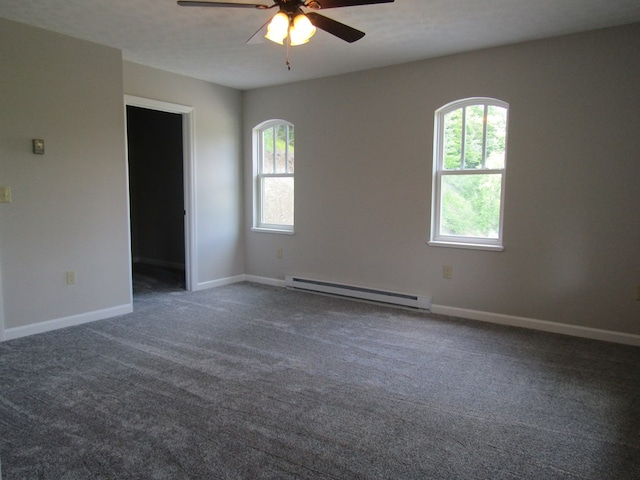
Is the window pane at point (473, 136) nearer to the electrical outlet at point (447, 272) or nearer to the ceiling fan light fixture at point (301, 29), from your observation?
the electrical outlet at point (447, 272)

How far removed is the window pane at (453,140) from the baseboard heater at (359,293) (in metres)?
1.42

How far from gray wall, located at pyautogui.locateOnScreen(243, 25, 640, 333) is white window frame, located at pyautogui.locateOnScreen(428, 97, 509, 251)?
0.07 meters

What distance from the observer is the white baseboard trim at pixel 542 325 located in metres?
3.57

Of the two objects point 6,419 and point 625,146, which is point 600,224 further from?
point 6,419

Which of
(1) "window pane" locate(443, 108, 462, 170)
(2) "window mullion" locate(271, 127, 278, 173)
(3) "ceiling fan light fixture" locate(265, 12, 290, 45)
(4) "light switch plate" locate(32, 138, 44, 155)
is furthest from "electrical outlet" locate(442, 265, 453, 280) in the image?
(4) "light switch plate" locate(32, 138, 44, 155)

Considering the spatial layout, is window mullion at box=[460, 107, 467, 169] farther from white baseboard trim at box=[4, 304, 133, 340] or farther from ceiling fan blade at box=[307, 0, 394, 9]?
white baseboard trim at box=[4, 304, 133, 340]

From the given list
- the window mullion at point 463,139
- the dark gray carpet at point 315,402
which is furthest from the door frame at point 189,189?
the window mullion at point 463,139

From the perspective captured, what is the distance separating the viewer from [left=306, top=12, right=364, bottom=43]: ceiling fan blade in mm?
2543

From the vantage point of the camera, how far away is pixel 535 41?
3.75m

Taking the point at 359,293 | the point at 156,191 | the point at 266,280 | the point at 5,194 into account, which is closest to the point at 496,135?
the point at 359,293

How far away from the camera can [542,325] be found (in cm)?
389

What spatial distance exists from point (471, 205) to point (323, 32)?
2163mm

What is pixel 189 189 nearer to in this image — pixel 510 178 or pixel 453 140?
pixel 453 140

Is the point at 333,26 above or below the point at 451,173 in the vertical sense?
above
